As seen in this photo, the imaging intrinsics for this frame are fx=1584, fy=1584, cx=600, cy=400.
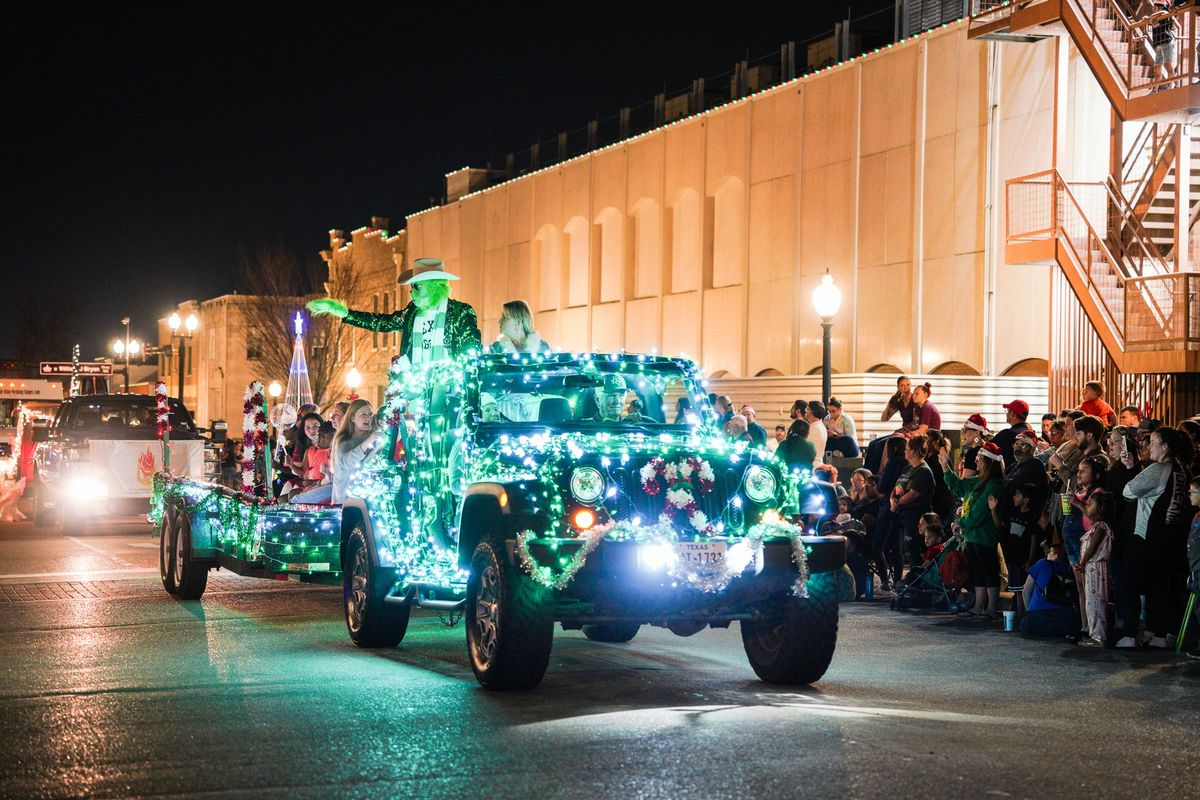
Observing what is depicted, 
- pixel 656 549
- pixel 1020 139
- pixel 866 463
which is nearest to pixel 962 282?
pixel 1020 139

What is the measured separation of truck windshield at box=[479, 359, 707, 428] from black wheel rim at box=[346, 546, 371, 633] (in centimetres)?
163

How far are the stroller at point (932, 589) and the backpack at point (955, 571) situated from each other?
0.04m

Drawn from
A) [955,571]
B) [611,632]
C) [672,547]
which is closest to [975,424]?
[955,571]

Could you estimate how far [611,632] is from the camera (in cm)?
1262

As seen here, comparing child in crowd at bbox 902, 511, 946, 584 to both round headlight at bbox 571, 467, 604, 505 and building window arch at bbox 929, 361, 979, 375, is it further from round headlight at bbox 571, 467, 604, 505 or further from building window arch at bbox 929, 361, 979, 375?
building window arch at bbox 929, 361, 979, 375

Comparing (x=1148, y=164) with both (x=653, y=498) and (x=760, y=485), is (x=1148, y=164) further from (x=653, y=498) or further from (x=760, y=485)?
(x=653, y=498)

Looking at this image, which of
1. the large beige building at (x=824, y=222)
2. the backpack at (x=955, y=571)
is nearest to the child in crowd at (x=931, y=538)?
the backpack at (x=955, y=571)

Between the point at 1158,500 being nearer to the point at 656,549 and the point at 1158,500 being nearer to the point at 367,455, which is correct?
the point at 656,549

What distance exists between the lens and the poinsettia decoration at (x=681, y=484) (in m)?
9.91

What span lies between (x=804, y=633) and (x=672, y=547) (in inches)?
45.0

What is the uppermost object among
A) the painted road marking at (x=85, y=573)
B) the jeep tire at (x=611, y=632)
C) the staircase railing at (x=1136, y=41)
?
the staircase railing at (x=1136, y=41)

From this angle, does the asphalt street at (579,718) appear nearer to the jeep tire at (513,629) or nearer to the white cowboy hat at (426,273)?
the jeep tire at (513,629)

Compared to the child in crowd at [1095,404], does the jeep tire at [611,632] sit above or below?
below

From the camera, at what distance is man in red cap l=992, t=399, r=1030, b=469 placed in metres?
16.5
